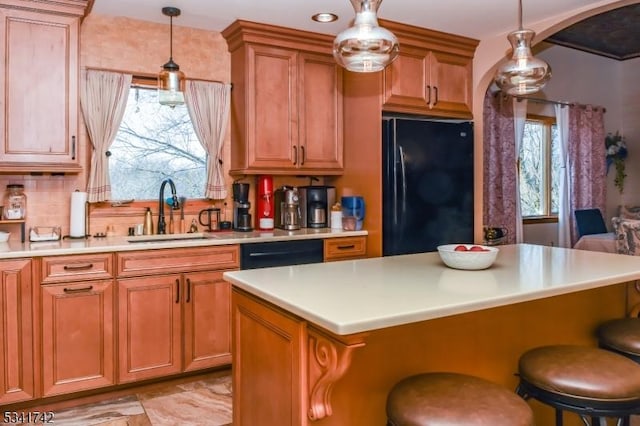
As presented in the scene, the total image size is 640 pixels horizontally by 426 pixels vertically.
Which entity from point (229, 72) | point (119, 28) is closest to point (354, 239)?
point (229, 72)

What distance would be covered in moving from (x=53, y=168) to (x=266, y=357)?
79.7 inches

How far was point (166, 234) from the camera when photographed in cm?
352

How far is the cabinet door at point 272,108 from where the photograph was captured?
11.7 ft

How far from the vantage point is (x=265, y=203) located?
3.81m

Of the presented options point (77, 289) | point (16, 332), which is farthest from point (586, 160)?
point (16, 332)

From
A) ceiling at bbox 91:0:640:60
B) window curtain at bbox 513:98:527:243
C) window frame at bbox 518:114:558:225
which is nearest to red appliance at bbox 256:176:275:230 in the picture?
ceiling at bbox 91:0:640:60

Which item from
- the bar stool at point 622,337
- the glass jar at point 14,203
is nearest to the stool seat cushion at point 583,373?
the bar stool at point 622,337

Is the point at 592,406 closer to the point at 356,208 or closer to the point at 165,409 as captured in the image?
the point at 165,409

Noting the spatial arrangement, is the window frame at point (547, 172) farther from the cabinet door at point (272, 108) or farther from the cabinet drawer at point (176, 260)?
the cabinet drawer at point (176, 260)

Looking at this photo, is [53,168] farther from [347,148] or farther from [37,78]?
[347,148]

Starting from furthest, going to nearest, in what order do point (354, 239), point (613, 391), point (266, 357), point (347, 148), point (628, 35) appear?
point (628, 35) → point (347, 148) → point (354, 239) → point (266, 357) → point (613, 391)

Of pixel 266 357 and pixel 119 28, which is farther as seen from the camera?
pixel 119 28

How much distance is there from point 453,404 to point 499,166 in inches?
168

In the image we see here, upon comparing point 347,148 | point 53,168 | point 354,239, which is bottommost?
point 354,239
